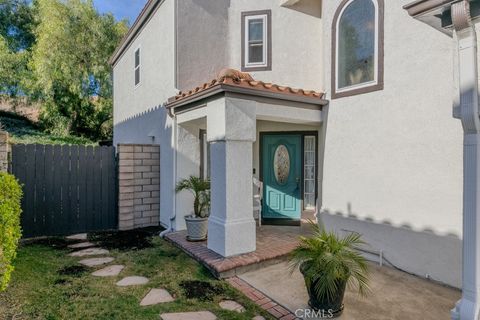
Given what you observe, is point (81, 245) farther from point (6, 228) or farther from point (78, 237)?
point (6, 228)

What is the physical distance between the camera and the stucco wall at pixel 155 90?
8.14 m

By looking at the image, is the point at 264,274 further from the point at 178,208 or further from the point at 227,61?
the point at 227,61

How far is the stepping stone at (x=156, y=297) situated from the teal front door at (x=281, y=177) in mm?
4751

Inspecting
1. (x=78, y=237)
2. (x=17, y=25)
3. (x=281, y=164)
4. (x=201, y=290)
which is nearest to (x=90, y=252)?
(x=78, y=237)

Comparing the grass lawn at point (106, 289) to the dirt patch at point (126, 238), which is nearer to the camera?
the grass lawn at point (106, 289)

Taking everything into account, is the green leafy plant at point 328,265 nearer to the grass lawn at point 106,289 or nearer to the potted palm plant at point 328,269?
the potted palm plant at point 328,269

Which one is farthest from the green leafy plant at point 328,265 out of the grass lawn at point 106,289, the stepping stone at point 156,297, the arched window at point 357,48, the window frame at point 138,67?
the window frame at point 138,67

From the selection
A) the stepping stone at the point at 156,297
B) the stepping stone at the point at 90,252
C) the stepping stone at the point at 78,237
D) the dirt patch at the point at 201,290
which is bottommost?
the dirt patch at the point at 201,290

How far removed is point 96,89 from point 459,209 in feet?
71.2

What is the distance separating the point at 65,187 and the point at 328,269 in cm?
725

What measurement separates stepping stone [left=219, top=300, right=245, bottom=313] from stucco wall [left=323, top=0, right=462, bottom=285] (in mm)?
3341

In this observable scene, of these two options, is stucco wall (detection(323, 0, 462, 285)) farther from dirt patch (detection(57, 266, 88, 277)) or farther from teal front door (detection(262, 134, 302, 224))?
dirt patch (detection(57, 266, 88, 277))

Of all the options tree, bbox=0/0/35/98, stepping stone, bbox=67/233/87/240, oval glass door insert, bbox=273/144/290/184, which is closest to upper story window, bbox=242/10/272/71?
oval glass door insert, bbox=273/144/290/184

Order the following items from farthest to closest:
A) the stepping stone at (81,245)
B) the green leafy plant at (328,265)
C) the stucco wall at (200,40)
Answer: the stucco wall at (200,40), the stepping stone at (81,245), the green leafy plant at (328,265)
